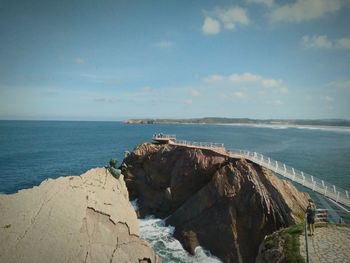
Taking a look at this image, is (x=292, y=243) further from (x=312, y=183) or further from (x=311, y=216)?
(x=312, y=183)

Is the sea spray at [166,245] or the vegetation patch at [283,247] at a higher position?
the vegetation patch at [283,247]

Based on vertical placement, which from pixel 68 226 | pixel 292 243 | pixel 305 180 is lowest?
pixel 292 243

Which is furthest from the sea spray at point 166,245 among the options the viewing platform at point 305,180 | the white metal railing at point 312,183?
the white metal railing at point 312,183

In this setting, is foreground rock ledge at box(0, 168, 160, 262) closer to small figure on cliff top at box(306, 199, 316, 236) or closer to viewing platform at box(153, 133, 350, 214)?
small figure on cliff top at box(306, 199, 316, 236)

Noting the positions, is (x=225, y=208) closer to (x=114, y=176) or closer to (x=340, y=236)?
(x=340, y=236)

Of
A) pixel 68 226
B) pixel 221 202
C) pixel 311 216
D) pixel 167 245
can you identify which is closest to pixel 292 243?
pixel 311 216

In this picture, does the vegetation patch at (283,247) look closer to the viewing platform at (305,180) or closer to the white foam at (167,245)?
the viewing platform at (305,180)

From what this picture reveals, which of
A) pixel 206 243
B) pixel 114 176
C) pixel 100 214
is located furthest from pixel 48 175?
pixel 100 214

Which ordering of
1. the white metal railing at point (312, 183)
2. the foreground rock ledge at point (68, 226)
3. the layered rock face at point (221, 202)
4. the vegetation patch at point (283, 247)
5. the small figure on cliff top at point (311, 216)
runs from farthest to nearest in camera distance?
the layered rock face at point (221, 202) < the white metal railing at point (312, 183) < the small figure on cliff top at point (311, 216) < the vegetation patch at point (283, 247) < the foreground rock ledge at point (68, 226)
